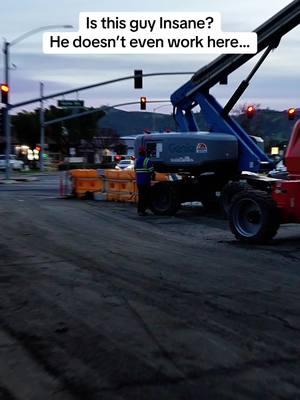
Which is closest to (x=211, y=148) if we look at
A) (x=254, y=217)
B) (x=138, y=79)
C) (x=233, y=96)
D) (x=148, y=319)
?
(x=233, y=96)

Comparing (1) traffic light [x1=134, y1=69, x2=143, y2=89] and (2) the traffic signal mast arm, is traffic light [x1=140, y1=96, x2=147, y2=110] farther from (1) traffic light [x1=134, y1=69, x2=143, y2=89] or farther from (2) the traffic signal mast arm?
(2) the traffic signal mast arm

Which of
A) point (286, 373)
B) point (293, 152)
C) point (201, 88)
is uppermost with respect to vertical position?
point (201, 88)

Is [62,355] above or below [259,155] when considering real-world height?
below

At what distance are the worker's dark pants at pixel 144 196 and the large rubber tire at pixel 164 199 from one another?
0.92 ft

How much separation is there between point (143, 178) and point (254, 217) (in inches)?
237

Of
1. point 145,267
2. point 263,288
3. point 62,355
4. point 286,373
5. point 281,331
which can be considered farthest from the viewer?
point 145,267

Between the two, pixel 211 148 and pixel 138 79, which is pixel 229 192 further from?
pixel 138 79

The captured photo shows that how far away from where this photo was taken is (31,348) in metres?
5.59

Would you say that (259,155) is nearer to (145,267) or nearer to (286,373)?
(145,267)

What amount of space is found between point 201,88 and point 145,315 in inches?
504

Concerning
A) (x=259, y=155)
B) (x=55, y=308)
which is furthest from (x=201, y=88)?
(x=55, y=308)

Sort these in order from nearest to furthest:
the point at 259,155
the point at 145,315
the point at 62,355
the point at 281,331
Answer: the point at 62,355
the point at 281,331
the point at 145,315
the point at 259,155

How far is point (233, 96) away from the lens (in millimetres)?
17797

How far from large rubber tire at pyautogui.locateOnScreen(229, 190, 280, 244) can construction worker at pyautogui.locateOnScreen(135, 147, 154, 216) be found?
5.47 m
